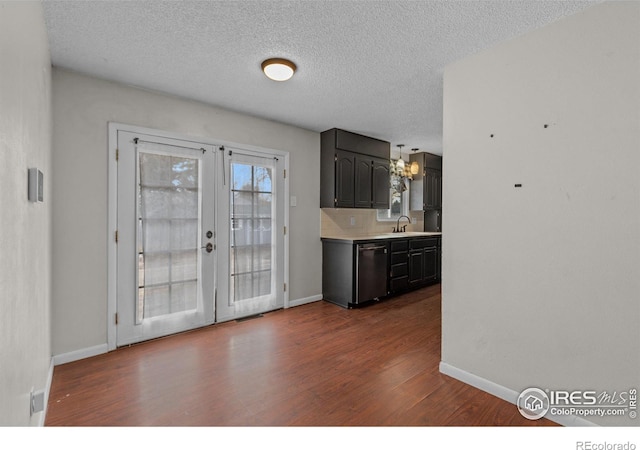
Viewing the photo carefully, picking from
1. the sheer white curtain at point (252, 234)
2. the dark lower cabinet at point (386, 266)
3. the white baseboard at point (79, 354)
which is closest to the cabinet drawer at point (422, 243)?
the dark lower cabinet at point (386, 266)

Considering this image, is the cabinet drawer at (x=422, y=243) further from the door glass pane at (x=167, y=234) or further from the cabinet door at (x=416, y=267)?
the door glass pane at (x=167, y=234)

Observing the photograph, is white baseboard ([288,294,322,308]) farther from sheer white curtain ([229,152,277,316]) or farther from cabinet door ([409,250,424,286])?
cabinet door ([409,250,424,286])

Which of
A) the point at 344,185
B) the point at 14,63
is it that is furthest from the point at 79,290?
the point at 344,185

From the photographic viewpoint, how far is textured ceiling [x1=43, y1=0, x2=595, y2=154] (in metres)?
1.81

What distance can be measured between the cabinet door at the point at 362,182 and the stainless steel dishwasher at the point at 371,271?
2.41 ft

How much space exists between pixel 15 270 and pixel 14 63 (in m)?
0.78

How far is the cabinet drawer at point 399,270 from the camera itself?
4.58 m

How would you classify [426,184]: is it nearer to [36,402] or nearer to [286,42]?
[286,42]

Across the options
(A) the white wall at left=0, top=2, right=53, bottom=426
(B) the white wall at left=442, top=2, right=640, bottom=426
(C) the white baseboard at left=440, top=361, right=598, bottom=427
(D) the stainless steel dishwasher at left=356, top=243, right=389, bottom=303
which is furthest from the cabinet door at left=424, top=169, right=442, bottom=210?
(A) the white wall at left=0, top=2, right=53, bottom=426

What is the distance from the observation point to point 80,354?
263 cm

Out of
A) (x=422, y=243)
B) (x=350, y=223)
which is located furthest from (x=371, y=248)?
(x=422, y=243)

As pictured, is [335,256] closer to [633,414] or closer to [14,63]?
[633,414]

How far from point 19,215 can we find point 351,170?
3.74 metres

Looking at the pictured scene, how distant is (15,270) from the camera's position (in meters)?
1.14
